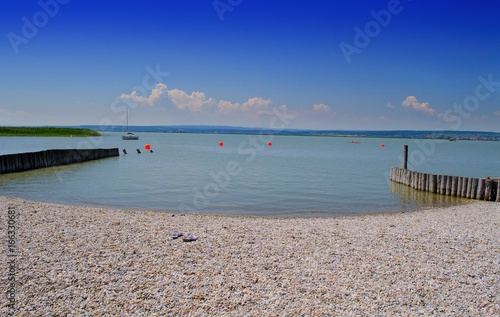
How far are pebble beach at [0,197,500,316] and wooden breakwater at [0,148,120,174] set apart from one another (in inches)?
778

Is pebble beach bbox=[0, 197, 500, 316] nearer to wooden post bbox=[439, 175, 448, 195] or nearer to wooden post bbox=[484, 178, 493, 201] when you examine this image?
wooden post bbox=[484, 178, 493, 201]

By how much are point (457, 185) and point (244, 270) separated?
60.4 feet

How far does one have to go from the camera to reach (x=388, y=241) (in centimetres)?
1049

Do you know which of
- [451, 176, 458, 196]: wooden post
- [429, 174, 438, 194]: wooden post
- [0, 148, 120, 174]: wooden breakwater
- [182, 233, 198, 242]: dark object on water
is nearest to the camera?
[182, 233, 198, 242]: dark object on water

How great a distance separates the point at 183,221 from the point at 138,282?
626 centimetres

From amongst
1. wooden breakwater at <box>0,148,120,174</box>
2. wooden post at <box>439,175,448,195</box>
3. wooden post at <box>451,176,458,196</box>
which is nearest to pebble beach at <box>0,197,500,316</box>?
wooden post at <box>451,176,458,196</box>

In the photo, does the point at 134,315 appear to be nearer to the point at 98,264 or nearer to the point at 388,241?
the point at 98,264

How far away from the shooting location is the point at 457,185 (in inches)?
877

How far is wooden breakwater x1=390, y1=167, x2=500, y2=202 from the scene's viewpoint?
20531 mm

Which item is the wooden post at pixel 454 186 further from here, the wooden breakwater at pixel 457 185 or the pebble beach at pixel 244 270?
the pebble beach at pixel 244 270

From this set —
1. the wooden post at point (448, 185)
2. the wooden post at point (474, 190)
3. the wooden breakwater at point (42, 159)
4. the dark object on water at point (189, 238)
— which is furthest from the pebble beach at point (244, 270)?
the wooden breakwater at point (42, 159)

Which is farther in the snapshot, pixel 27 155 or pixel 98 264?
pixel 27 155

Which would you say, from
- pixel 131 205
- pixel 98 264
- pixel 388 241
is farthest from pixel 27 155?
pixel 388 241

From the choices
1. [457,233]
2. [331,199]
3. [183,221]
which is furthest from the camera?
[331,199]
